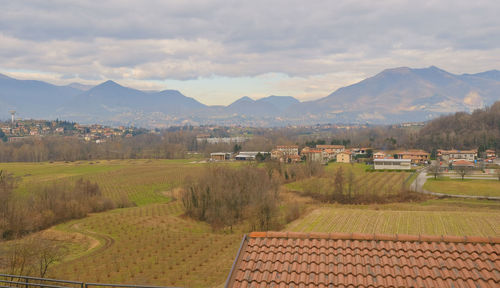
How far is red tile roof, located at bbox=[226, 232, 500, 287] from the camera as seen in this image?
19.0 ft

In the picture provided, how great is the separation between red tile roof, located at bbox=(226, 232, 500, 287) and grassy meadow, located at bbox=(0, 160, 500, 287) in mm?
14046

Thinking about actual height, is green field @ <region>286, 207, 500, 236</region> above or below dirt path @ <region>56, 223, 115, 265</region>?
above

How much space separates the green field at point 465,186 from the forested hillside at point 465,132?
36722 millimetres

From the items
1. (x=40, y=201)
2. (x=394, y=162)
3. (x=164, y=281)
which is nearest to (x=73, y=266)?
(x=164, y=281)

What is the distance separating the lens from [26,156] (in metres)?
94.4

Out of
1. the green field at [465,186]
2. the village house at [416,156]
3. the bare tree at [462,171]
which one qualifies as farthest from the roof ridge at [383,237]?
the village house at [416,156]

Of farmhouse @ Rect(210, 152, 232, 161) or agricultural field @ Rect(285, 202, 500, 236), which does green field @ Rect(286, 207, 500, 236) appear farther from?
farmhouse @ Rect(210, 152, 232, 161)

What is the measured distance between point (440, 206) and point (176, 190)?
3358cm

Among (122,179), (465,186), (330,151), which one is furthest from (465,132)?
(122,179)

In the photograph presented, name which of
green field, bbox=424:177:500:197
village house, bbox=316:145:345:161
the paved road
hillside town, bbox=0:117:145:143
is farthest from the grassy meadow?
hillside town, bbox=0:117:145:143

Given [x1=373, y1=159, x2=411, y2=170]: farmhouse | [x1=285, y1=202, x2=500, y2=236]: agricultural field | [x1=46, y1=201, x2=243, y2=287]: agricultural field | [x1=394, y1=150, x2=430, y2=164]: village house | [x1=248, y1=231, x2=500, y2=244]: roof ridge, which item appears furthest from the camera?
[x1=394, y1=150, x2=430, y2=164]: village house

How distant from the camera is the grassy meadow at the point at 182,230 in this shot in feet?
70.1

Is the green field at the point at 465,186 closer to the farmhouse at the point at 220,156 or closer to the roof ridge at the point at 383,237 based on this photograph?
the roof ridge at the point at 383,237

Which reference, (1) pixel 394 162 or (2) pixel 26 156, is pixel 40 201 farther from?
(2) pixel 26 156
